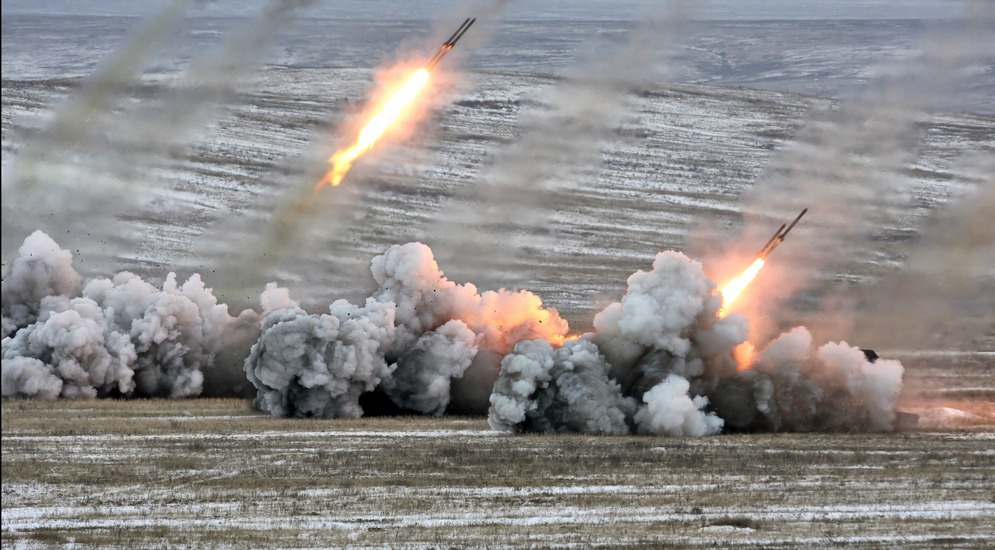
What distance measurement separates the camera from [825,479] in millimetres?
33438

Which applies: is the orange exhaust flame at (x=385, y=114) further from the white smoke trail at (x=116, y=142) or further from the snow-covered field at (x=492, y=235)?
the snow-covered field at (x=492, y=235)

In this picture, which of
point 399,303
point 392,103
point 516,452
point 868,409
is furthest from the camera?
point 392,103

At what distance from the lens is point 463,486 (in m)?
32.6

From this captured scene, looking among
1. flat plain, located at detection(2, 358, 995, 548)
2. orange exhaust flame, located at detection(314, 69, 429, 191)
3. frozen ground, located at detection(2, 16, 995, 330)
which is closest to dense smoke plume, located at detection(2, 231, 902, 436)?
flat plain, located at detection(2, 358, 995, 548)

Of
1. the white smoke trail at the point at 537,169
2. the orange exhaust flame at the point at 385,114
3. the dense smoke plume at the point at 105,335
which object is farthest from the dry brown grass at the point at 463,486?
the white smoke trail at the point at 537,169

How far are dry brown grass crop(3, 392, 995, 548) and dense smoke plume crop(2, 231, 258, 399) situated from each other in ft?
9.92

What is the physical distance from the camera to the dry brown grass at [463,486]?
28.8m

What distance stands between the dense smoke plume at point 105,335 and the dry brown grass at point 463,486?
302 centimetres

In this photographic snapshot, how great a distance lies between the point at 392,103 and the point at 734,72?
262 ft

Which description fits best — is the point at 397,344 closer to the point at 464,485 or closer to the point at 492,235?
the point at 464,485

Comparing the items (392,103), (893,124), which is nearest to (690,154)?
(893,124)

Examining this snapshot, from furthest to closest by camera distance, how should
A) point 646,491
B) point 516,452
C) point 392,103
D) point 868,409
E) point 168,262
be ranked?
point 168,262 < point 392,103 < point 868,409 < point 516,452 < point 646,491

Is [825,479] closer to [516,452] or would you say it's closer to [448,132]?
[516,452]

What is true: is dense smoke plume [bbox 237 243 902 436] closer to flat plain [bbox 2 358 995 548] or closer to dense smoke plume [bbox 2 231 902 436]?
dense smoke plume [bbox 2 231 902 436]
